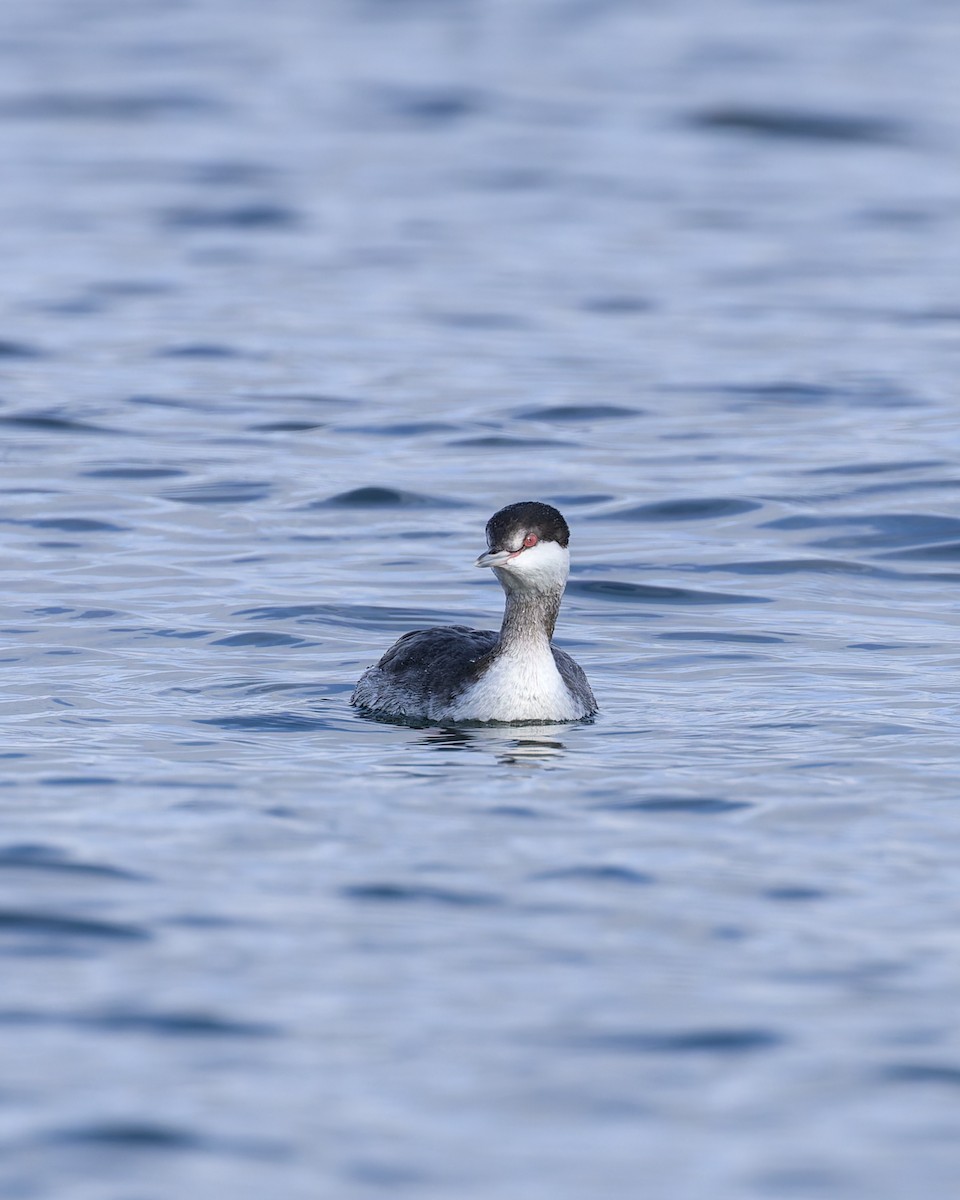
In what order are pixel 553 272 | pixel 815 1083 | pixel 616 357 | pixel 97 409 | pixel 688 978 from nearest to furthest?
pixel 815 1083 → pixel 688 978 → pixel 97 409 → pixel 616 357 → pixel 553 272

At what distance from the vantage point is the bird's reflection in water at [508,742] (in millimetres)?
12344

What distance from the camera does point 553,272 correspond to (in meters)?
32.0

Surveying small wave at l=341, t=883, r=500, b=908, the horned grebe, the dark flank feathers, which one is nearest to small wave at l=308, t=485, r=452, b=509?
the dark flank feathers

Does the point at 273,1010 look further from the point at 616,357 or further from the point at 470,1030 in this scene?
the point at 616,357

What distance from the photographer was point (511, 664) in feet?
43.2

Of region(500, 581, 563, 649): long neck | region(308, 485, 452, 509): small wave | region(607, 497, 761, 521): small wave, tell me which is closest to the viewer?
region(500, 581, 563, 649): long neck

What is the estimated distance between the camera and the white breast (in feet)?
42.9

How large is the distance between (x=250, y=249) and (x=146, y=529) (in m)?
14.6

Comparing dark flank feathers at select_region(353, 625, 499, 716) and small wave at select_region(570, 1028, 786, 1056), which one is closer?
small wave at select_region(570, 1028, 786, 1056)

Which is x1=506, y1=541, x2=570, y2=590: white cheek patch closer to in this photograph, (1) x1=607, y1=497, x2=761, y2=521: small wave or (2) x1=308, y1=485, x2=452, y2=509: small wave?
(1) x1=607, y1=497, x2=761, y2=521: small wave

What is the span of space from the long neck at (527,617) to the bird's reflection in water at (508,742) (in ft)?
1.60

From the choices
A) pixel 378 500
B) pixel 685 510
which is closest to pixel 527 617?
pixel 685 510

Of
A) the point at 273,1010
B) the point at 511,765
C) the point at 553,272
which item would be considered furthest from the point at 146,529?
the point at 553,272

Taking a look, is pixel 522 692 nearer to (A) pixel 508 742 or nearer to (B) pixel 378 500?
(A) pixel 508 742
